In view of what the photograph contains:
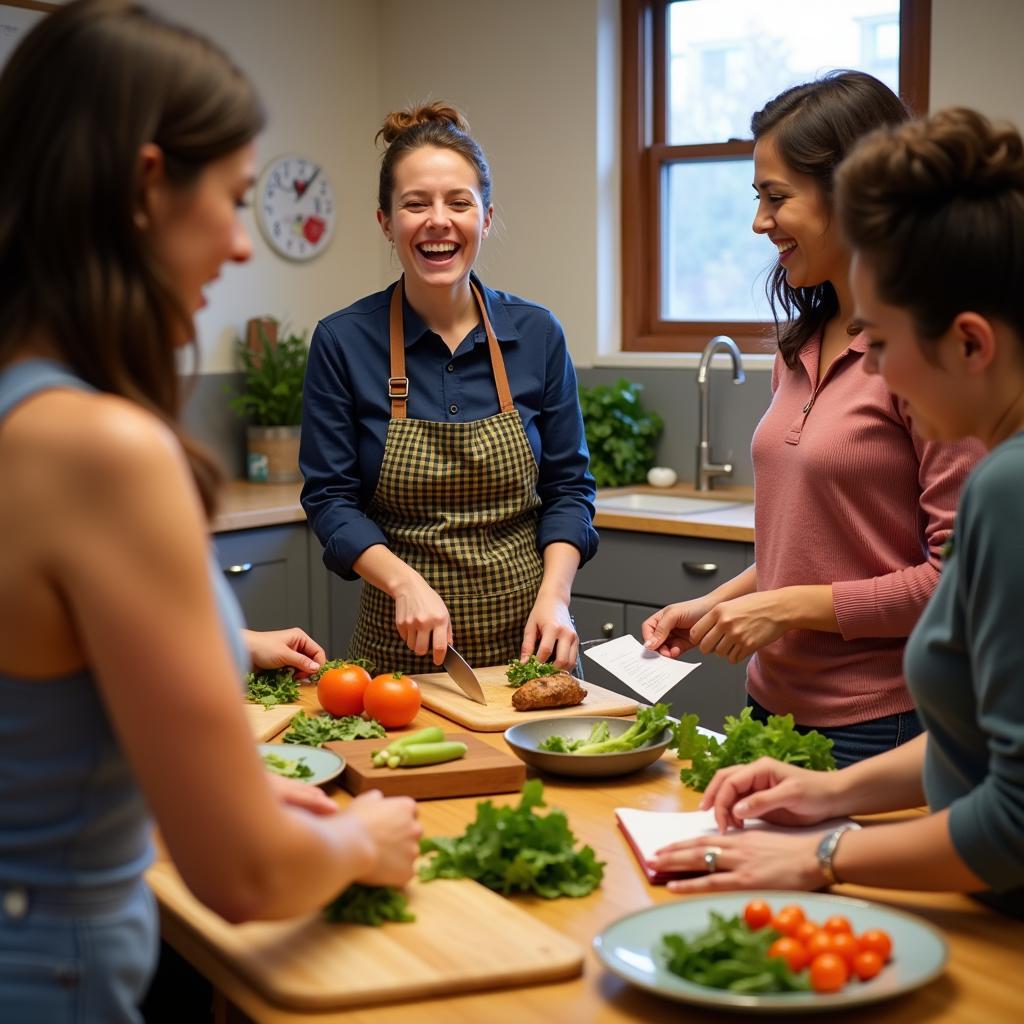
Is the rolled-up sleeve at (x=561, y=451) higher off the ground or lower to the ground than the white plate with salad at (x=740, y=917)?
higher

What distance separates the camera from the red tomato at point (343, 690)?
2.07 metres

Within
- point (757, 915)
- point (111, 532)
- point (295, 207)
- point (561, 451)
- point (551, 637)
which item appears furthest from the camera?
point (295, 207)

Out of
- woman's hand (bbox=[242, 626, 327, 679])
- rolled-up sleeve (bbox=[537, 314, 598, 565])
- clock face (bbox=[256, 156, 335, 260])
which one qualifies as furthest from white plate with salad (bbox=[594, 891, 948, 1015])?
clock face (bbox=[256, 156, 335, 260])

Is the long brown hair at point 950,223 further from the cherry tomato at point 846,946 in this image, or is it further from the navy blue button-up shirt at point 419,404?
the navy blue button-up shirt at point 419,404

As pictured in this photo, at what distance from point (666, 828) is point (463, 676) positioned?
2.30ft

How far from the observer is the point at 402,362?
263cm

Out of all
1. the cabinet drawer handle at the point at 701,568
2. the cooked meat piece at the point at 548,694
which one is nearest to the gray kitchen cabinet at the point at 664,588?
the cabinet drawer handle at the point at 701,568

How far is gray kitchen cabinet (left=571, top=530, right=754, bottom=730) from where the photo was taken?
3656 mm

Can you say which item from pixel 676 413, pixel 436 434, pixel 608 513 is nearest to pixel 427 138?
pixel 436 434

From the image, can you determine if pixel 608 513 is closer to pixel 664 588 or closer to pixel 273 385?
pixel 664 588

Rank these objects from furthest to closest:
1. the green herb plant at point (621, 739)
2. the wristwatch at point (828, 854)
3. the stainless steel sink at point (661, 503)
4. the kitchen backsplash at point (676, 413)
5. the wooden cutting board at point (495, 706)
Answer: the kitchen backsplash at point (676, 413) → the stainless steel sink at point (661, 503) → the wooden cutting board at point (495, 706) → the green herb plant at point (621, 739) → the wristwatch at point (828, 854)

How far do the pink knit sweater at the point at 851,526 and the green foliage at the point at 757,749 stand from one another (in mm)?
315

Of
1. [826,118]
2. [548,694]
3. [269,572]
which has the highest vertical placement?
[826,118]

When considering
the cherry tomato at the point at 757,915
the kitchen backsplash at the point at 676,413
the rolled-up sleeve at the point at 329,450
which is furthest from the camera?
the kitchen backsplash at the point at 676,413
